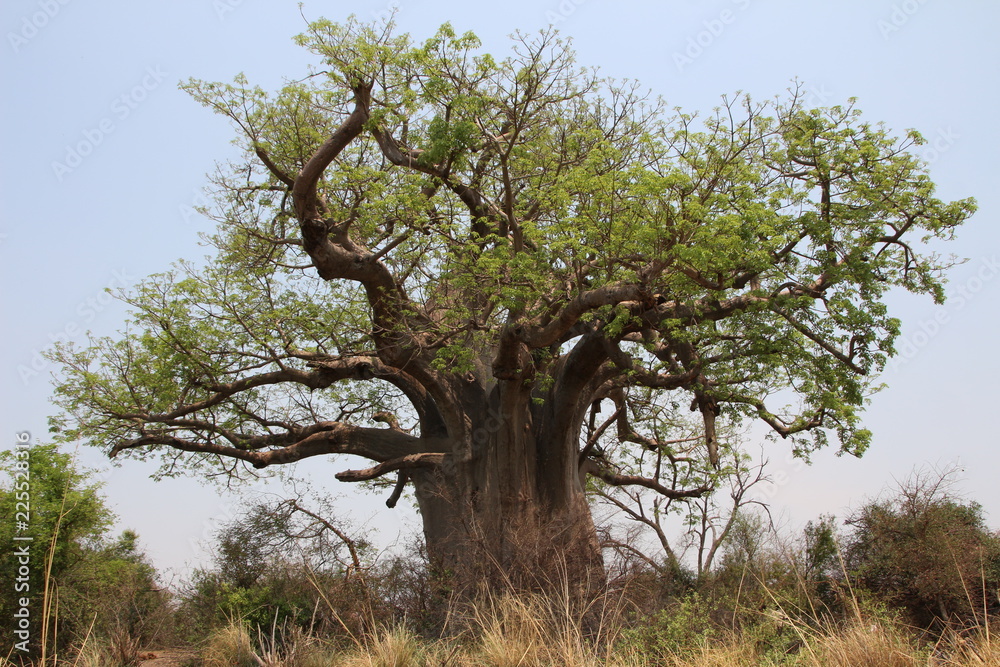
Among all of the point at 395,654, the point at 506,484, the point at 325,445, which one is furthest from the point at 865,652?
the point at 325,445

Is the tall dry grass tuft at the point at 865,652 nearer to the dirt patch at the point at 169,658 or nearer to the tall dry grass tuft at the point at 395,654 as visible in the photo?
the tall dry grass tuft at the point at 395,654

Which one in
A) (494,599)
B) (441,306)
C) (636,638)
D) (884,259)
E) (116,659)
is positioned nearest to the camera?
(636,638)

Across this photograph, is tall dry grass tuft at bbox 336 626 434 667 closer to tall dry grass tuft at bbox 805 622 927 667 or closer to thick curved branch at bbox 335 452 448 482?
tall dry grass tuft at bbox 805 622 927 667

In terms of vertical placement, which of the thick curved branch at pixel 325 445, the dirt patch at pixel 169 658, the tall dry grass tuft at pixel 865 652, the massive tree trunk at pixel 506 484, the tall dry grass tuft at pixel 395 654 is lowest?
the tall dry grass tuft at pixel 865 652

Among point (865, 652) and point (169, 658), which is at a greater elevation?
point (169, 658)

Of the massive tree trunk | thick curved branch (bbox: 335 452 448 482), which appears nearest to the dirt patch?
thick curved branch (bbox: 335 452 448 482)

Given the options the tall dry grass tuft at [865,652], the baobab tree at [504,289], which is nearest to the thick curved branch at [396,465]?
the baobab tree at [504,289]

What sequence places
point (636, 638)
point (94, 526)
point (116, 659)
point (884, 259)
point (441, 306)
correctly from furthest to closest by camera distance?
1. point (94, 526)
2. point (441, 306)
3. point (116, 659)
4. point (884, 259)
5. point (636, 638)

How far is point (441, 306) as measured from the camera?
1023 cm

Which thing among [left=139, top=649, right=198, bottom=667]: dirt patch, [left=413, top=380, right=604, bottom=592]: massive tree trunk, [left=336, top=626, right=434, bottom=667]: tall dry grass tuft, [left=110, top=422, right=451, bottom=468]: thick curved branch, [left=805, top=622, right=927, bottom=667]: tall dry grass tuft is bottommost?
[left=805, top=622, right=927, bottom=667]: tall dry grass tuft

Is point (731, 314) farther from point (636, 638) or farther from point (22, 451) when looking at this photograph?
point (22, 451)

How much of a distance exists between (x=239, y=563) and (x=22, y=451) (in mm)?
3227

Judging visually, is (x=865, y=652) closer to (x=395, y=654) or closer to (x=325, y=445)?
(x=395, y=654)

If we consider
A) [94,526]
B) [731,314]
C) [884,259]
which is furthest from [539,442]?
[94,526]
